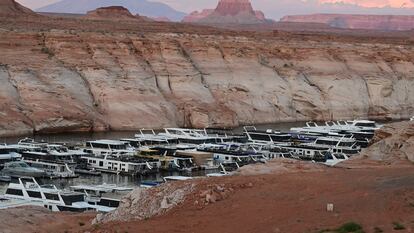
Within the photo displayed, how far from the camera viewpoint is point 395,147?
3312cm

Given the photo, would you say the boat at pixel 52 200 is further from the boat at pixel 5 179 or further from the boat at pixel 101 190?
the boat at pixel 5 179

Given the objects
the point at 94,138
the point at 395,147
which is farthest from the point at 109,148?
the point at 395,147

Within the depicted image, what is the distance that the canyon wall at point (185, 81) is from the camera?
73.1m

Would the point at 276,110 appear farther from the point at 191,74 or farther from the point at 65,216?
the point at 65,216

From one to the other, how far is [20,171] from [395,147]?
21.5m

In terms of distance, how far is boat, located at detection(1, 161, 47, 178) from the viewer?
4700 centimetres

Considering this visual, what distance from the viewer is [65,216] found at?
28.2 meters

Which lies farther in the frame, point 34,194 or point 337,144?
point 337,144

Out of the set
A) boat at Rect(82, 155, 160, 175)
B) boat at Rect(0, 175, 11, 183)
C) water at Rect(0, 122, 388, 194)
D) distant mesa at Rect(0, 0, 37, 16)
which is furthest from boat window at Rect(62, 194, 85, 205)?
distant mesa at Rect(0, 0, 37, 16)

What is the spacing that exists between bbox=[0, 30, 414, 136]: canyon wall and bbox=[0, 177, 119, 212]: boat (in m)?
27.9

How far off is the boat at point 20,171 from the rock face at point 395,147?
19.2 meters

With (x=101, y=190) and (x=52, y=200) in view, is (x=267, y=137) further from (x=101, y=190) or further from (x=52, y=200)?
(x=52, y=200)

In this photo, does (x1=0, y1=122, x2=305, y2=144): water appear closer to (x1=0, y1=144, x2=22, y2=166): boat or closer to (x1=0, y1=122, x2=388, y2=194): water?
(x1=0, y1=122, x2=388, y2=194): water

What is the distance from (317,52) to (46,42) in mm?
31401
